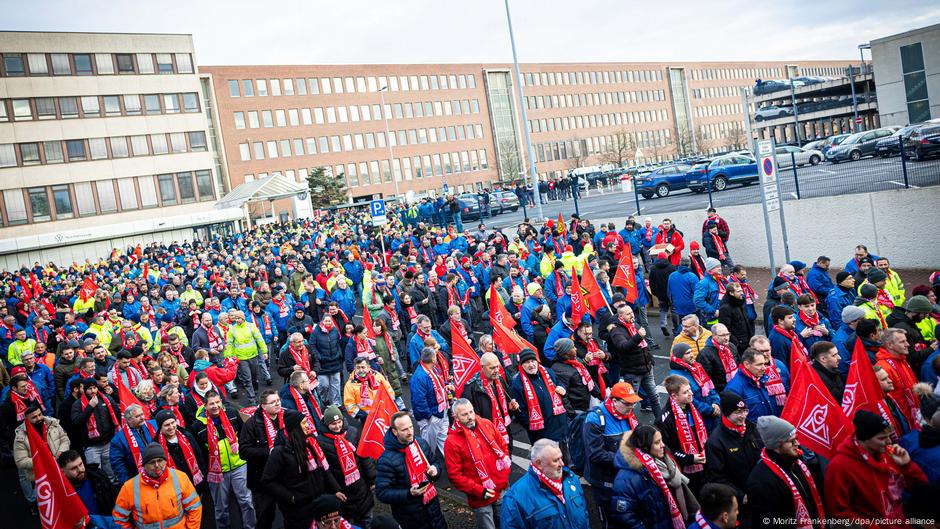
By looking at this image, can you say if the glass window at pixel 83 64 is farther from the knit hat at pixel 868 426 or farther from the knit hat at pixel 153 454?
the knit hat at pixel 868 426

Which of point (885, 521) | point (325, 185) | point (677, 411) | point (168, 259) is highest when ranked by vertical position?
point (325, 185)

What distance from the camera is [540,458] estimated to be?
5141mm

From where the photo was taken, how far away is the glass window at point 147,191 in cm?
Result: 5575

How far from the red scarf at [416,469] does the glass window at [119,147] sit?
56.4 metres

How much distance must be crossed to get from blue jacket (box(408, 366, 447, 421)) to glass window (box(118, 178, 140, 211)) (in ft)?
176

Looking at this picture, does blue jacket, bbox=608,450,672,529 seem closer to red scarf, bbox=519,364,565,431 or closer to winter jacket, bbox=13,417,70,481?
red scarf, bbox=519,364,565,431

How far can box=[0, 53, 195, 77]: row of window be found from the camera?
51.1m

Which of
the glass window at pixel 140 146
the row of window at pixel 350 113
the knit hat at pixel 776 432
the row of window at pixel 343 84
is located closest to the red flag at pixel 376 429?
the knit hat at pixel 776 432

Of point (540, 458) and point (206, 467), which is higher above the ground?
point (540, 458)

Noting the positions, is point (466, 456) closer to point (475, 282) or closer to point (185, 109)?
point (475, 282)

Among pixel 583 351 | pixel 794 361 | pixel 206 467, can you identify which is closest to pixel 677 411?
Result: pixel 794 361

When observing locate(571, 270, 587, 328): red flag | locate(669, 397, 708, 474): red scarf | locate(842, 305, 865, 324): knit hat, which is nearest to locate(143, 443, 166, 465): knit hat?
locate(669, 397, 708, 474): red scarf

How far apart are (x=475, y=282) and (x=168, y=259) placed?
1661cm

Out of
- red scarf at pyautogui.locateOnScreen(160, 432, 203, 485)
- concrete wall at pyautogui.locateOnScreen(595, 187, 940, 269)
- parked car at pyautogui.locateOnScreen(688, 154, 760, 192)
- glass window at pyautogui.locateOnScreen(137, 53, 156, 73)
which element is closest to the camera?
red scarf at pyautogui.locateOnScreen(160, 432, 203, 485)
